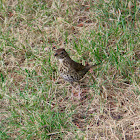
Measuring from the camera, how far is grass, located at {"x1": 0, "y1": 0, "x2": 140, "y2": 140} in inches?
159

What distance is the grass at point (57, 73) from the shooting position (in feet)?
13.3

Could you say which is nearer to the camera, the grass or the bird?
the grass

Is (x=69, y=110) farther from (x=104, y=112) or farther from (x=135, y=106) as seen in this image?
(x=135, y=106)

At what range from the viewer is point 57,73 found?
195 inches

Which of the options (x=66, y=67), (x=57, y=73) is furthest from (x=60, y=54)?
(x=57, y=73)

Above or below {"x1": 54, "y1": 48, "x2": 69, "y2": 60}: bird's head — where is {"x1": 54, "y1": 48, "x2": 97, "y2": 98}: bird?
below

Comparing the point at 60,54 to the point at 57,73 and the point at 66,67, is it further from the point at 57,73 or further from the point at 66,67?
the point at 57,73

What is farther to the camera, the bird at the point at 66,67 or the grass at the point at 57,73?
the bird at the point at 66,67

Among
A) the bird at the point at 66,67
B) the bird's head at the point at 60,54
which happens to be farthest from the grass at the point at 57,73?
the bird's head at the point at 60,54

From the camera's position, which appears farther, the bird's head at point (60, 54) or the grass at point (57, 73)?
the bird's head at point (60, 54)

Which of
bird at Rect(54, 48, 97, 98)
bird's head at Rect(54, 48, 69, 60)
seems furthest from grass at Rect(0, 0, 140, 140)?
bird's head at Rect(54, 48, 69, 60)

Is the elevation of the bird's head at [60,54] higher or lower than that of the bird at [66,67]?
higher

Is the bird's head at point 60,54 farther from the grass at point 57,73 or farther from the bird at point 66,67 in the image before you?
the grass at point 57,73

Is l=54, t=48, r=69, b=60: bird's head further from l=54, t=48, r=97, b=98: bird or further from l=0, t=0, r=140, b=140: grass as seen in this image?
l=0, t=0, r=140, b=140: grass
